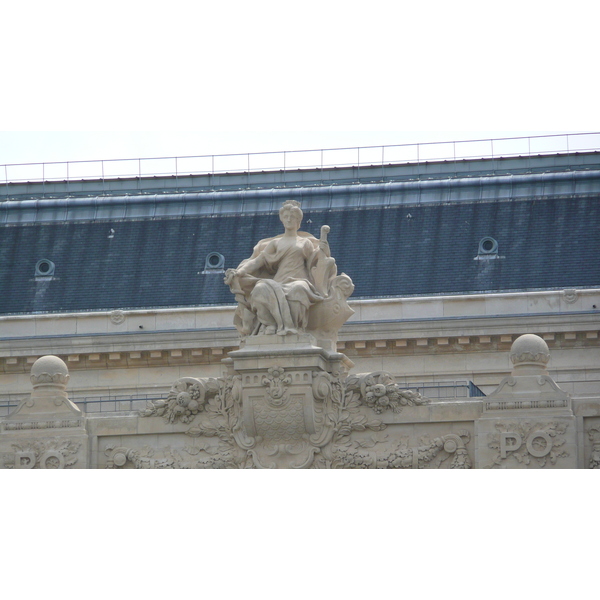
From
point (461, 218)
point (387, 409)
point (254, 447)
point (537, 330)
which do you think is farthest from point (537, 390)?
point (461, 218)

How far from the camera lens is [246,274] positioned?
1767 inches

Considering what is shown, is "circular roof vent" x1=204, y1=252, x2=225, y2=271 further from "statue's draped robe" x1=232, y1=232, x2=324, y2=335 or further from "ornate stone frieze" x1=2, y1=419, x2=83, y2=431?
"ornate stone frieze" x1=2, y1=419, x2=83, y2=431

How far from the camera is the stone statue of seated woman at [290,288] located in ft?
146

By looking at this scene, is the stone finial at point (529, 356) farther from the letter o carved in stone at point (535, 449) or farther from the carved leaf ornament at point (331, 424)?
the carved leaf ornament at point (331, 424)

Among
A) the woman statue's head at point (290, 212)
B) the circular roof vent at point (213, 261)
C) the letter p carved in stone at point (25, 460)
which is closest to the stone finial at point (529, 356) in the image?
the woman statue's head at point (290, 212)

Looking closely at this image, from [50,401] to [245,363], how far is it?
4465 mm

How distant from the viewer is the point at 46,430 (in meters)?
45.5

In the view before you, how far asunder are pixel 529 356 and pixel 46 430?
1015 cm

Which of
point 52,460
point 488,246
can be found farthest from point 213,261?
point 52,460

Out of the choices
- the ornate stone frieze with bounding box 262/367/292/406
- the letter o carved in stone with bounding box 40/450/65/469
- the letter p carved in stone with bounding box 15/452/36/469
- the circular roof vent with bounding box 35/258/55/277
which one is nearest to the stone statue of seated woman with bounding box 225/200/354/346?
the ornate stone frieze with bounding box 262/367/292/406

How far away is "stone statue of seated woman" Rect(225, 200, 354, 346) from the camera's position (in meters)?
44.4

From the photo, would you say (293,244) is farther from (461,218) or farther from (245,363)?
(461,218)

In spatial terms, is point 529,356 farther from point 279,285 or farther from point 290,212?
point 290,212

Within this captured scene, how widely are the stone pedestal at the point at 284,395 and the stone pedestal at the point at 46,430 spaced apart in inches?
141
